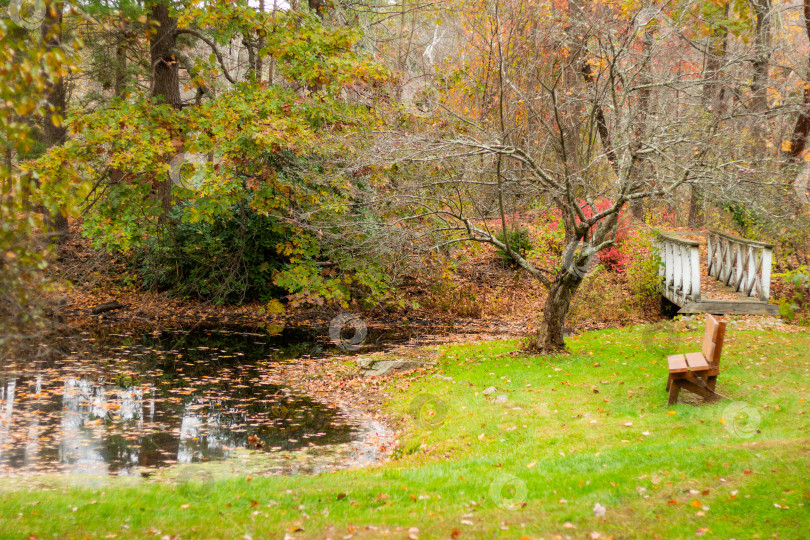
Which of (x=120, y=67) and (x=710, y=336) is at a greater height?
(x=120, y=67)

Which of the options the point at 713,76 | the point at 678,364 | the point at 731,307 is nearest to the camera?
the point at 678,364

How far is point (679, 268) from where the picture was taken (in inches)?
511

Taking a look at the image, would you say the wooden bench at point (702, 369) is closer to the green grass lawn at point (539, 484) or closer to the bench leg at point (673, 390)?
the bench leg at point (673, 390)

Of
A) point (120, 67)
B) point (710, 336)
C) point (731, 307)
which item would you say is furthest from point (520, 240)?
point (120, 67)

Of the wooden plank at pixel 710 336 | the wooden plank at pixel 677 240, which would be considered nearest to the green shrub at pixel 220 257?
the wooden plank at pixel 677 240

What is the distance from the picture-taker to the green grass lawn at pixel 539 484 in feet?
13.4

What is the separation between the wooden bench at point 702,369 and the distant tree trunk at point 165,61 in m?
13.3

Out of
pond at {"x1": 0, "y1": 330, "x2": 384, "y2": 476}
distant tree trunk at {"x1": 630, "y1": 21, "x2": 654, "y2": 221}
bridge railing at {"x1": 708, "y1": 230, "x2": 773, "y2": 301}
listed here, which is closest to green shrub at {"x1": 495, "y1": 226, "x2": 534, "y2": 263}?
bridge railing at {"x1": 708, "y1": 230, "x2": 773, "y2": 301}

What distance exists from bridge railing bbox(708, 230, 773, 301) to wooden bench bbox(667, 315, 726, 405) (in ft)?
18.4

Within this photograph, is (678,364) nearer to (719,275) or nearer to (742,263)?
(742,263)

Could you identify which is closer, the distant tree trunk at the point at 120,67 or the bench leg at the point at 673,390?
the bench leg at the point at 673,390

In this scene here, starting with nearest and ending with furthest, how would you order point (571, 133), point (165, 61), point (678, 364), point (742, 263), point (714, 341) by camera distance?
point (714, 341), point (678, 364), point (571, 133), point (742, 263), point (165, 61)

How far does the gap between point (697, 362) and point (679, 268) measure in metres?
6.89

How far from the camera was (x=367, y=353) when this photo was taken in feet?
41.2
